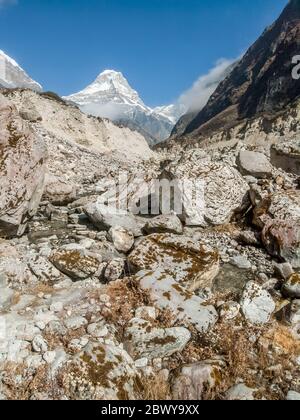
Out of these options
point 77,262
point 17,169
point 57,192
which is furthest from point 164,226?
point 57,192

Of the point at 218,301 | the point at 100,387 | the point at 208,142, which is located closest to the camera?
the point at 100,387

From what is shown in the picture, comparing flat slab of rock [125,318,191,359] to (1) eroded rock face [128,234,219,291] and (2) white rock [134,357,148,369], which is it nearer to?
(2) white rock [134,357,148,369]

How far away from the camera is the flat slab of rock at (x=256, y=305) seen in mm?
6859

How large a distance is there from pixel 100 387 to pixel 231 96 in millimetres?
204508

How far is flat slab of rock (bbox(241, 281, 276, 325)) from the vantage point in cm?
686

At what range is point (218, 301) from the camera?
298 inches

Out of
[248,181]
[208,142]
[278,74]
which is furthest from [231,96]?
[248,181]

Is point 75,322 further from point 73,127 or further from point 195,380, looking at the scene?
point 73,127

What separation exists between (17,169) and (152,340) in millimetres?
6424

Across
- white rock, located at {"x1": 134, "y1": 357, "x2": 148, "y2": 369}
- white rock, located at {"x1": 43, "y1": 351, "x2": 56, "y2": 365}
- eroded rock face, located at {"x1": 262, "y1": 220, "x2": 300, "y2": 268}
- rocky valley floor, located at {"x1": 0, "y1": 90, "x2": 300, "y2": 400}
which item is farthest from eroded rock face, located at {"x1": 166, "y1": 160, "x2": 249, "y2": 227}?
white rock, located at {"x1": 43, "y1": 351, "x2": 56, "y2": 365}
